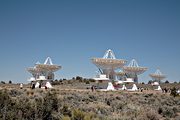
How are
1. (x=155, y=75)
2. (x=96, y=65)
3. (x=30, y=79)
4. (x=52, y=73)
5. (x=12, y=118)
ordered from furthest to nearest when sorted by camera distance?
(x=30, y=79)
(x=155, y=75)
(x=52, y=73)
(x=96, y=65)
(x=12, y=118)

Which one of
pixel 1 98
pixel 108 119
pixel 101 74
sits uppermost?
pixel 101 74

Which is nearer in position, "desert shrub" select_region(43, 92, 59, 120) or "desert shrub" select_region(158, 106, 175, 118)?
"desert shrub" select_region(43, 92, 59, 120)

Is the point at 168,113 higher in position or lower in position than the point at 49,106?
lower

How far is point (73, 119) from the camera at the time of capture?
12766 mm

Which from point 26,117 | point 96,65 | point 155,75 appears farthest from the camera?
point 155,75

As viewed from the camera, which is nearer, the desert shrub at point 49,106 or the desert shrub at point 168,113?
the desert shrub at point 49,106

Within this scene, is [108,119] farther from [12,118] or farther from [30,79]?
[30,79]

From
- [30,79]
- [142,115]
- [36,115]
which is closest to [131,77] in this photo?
[30,79]

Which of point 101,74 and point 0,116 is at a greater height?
point 101,74

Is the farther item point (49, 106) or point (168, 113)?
point (168, 113)

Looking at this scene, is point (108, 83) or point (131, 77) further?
point (131, 77)

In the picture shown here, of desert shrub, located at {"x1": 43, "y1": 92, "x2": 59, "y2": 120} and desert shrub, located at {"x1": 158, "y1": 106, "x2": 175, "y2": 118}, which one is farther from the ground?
desert shrub, located at {"x1": 43, "y1": 92, "x2": 59, "y2": 120}

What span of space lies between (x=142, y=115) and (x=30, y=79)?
9250 cm

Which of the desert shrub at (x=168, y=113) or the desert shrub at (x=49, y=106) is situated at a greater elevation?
the desert shrub at (x=49, y=106)
